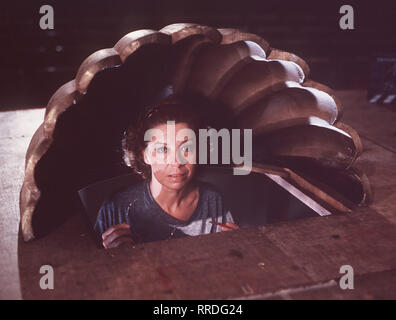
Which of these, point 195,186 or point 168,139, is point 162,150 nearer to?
point 168,139

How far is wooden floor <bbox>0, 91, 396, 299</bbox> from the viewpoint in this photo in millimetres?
1889

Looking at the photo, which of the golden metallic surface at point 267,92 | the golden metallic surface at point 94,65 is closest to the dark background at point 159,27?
the golden metallic surface at point 267,92

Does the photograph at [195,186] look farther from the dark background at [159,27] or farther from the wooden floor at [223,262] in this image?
the dark background at [159,27]

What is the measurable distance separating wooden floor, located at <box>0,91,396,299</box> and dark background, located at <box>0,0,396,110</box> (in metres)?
4.67

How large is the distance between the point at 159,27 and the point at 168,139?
4.84 m

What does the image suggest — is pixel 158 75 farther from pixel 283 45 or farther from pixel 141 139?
pixel 283 45

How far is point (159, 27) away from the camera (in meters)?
6.95

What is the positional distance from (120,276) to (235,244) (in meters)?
0.57

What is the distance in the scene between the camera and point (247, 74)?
282 cm

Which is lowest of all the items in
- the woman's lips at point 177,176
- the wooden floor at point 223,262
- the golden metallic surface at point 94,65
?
the wooden floor at point 223,262

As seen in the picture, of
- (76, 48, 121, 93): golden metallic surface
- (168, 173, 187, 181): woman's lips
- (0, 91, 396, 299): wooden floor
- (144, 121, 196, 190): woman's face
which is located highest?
(76, 48, 121, 93): golden metallic surface

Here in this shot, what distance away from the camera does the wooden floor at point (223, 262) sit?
1889 mm

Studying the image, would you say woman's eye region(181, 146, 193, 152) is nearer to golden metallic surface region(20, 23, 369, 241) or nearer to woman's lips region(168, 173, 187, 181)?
woman's lips region(168, 173, 187, 181)

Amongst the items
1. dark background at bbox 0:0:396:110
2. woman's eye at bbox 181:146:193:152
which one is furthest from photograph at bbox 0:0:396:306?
dark background at bbox 0:0:396:110
